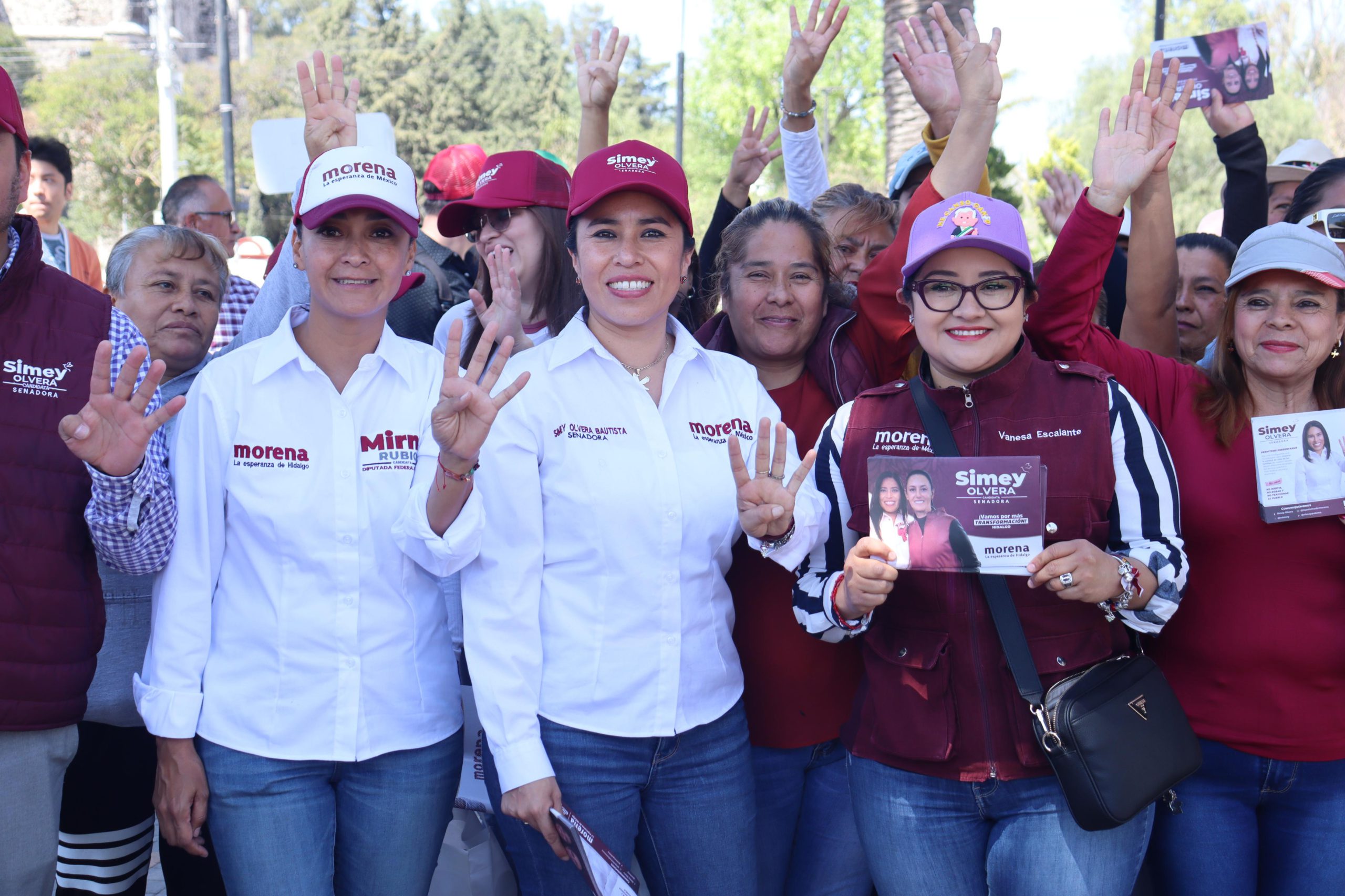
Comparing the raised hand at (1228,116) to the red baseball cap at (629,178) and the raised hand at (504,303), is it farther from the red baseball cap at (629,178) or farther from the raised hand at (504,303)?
the raised hand at (504,303)

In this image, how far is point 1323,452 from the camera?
285cm

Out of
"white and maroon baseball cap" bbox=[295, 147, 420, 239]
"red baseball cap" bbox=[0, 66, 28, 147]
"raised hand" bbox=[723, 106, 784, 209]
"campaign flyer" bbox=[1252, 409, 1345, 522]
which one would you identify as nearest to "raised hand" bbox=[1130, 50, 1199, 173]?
"campaign flyer" bbox=[1252, 409, 1345, 522]

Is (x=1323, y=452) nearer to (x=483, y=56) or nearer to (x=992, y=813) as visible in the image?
(x=992, y=813)

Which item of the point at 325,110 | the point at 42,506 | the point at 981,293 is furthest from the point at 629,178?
the point at 42,506

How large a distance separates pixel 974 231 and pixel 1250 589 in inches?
48.1

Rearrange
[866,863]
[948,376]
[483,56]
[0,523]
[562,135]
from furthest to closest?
[483,56]
[562,135]
[866,863]
[948,376]
[0,523]

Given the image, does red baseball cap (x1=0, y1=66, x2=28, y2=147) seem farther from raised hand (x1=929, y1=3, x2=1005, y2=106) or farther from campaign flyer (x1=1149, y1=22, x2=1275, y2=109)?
campaign flyer (x1=1149, y1=22, x2=1275, y2=109)

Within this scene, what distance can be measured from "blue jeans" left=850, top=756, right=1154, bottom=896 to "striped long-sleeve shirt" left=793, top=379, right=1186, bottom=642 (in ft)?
1.43

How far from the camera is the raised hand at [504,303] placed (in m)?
3.54

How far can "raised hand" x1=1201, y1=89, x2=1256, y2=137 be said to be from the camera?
4.32 m

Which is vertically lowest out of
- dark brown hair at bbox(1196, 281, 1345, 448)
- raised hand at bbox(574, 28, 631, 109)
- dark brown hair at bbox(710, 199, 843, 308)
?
dark brown hair at bbox(1196, 281, 1345, 448)

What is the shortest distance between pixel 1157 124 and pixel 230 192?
21.3m

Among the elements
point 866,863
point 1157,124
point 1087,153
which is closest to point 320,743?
point 866,863

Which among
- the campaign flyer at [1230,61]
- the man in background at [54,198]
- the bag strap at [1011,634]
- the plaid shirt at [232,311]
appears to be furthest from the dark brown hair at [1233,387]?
the man in background at [54,198]
